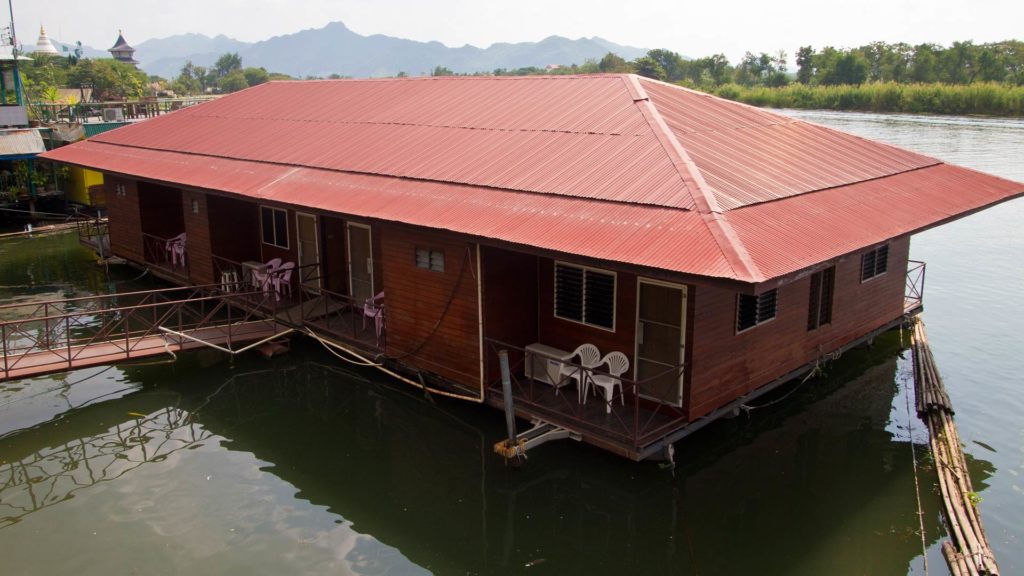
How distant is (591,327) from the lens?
11.8 m

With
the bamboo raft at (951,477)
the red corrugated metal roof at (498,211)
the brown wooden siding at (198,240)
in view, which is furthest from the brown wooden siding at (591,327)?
the brown wooden siding at (198,240)

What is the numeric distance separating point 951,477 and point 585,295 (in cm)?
555

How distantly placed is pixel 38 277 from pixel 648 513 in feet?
64.1

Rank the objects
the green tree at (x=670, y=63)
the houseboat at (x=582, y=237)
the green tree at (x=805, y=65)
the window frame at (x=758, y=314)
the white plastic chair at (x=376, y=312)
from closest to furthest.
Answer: the houseboat at (x=582, y=237)
the window frame at (x=758, y=314)
the white plastic chair at (x=376, y=312)
the green tree at (x=805, y=65)
the green tree at (x=670, y=63)

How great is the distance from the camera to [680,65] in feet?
348

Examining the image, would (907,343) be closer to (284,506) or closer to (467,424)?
(467,424)

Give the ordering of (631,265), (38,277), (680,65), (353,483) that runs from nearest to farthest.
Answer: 1. (631,265)
2. (353,483)
3. (38,277)
4. (680,65)

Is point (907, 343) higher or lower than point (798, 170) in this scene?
lower

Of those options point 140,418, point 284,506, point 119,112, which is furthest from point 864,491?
point 119,112

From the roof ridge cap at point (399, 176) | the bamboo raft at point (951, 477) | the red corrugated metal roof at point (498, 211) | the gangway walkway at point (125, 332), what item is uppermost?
the roof ridge cap at point (399, 176)

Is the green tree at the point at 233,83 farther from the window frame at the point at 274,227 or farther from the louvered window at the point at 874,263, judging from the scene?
the louvered window at the point at 874,263

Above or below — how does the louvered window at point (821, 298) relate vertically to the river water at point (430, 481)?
above

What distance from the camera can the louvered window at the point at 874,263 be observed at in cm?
1448

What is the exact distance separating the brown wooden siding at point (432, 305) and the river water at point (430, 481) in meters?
0.93
